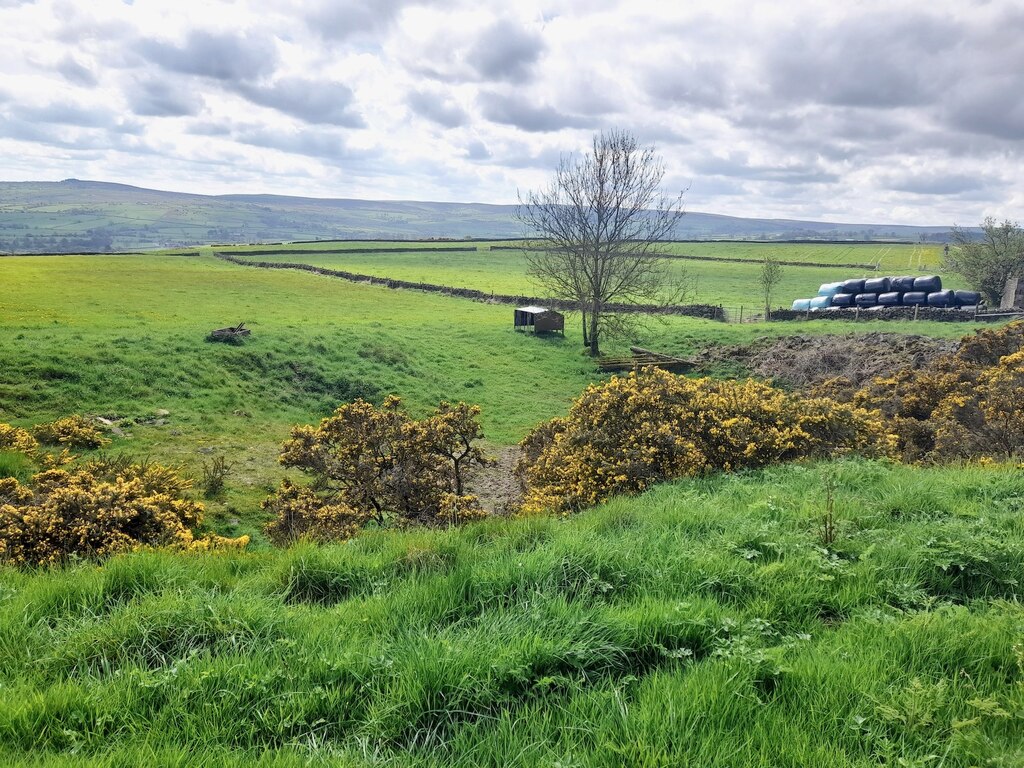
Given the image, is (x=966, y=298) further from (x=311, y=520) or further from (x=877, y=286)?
(x=311, y=520)

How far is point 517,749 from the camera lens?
3.06 m

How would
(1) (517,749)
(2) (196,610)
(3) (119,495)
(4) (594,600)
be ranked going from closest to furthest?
(1) (517,749) → (2) (196,610) → (4) (594,600) → (3) (119,495)

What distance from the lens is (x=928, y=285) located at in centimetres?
4381

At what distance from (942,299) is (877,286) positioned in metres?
5.99

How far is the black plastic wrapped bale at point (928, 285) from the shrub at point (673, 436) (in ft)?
→ 131

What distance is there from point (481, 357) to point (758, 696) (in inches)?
1202

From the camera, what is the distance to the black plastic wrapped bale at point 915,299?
40750 millimetres

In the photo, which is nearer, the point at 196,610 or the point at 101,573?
the point at 196,610

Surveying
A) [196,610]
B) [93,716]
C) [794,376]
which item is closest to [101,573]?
[196,610]

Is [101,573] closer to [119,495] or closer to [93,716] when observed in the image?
[93,716]

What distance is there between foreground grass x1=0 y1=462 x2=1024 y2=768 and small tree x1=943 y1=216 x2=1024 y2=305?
168 ft

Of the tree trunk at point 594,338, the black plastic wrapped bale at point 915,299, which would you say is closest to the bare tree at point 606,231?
the tree trunk at point 594,338

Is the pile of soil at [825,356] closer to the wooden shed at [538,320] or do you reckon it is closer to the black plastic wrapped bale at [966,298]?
the wooden shed at [538,320]

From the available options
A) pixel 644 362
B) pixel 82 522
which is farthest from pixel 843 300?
pixel 82 522
